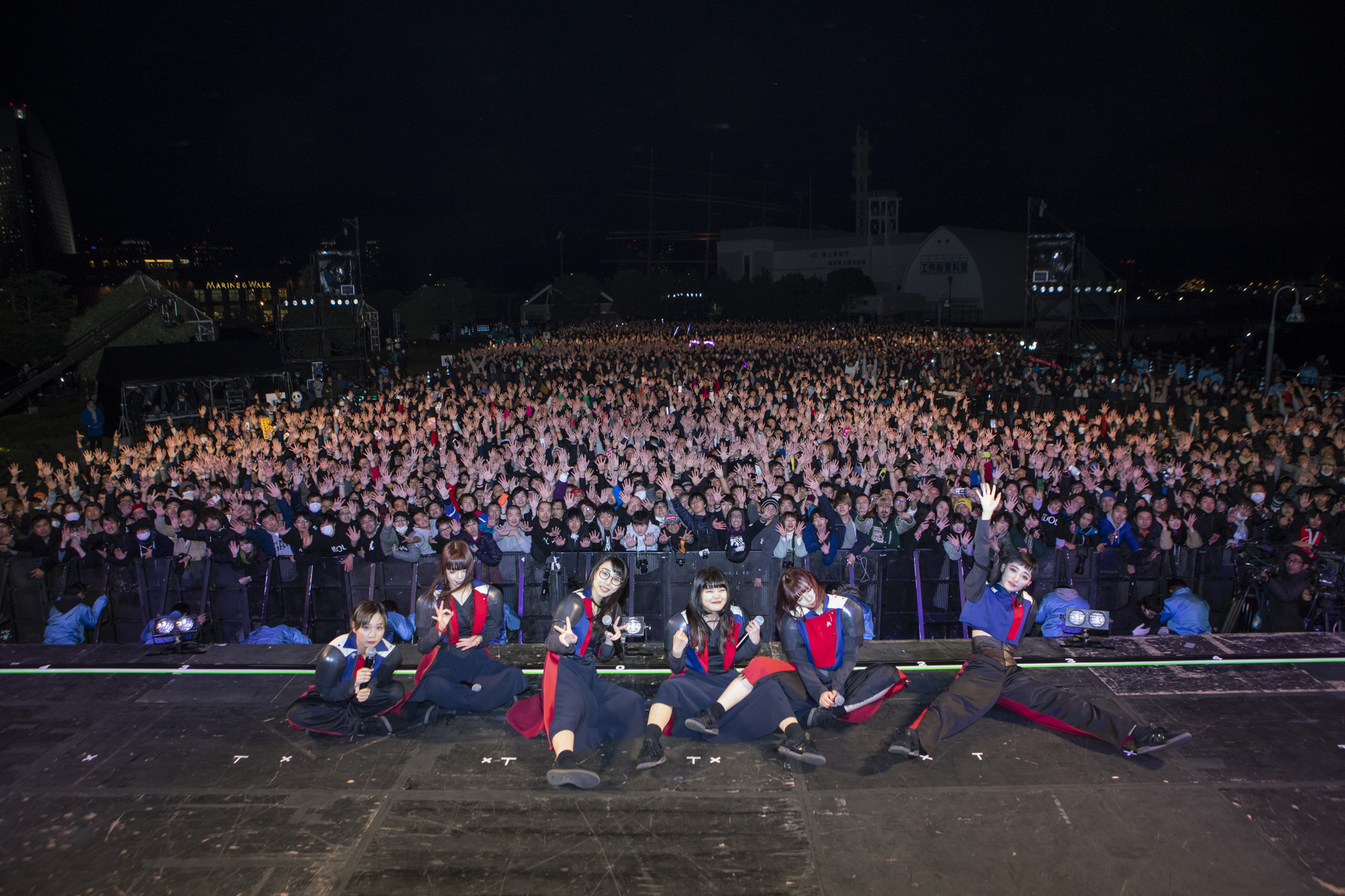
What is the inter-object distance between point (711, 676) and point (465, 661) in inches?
66.6

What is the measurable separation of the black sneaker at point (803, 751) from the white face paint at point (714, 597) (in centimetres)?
92

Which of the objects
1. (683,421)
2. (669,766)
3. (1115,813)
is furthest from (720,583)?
(683,421)

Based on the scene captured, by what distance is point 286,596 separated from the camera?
750 cm

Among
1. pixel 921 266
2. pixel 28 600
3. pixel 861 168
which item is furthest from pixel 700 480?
pixel 861 168

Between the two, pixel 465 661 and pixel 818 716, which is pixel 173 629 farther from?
pixel 818 716

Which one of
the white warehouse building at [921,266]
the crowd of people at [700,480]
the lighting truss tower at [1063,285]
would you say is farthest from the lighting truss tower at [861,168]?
the crowd of people at [700,480]

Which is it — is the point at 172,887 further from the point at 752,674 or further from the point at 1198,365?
the point at 1198,365

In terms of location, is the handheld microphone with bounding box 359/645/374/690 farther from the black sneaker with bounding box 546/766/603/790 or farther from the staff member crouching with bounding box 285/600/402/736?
the black sneaker with bounding box 546/766/603/790

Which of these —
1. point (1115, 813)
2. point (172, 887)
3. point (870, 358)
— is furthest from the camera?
point (870, 358)

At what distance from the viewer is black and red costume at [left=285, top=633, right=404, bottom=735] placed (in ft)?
15.9

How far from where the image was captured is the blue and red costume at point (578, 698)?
4.76 meters

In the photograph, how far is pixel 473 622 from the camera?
5324 millimetres

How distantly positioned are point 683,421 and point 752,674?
29.8ft

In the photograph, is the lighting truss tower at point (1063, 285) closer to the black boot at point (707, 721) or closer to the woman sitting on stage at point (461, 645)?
the black boot at point (707, 721)
